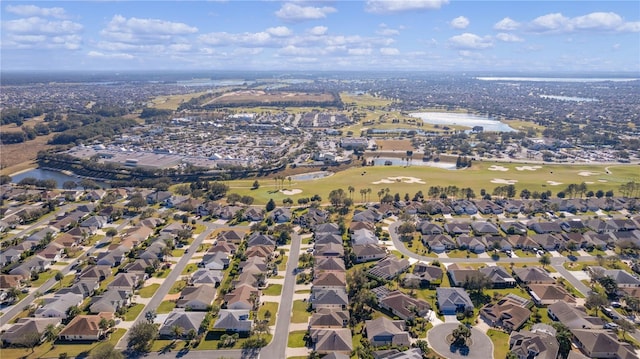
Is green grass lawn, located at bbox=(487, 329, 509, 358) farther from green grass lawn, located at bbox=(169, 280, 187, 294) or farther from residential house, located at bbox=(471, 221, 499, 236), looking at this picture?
green grass lawn, located at bbox=(169, 280, 187, 294)

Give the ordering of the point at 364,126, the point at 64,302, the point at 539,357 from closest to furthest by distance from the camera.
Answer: the point at 539,357 → the point at 64,302 → the point at 364,126

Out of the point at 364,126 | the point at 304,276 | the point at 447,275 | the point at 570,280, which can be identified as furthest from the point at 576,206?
the point at 364,126

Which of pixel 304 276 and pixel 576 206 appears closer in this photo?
pixel 304 276

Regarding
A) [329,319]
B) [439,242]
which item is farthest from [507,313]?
[439,242]

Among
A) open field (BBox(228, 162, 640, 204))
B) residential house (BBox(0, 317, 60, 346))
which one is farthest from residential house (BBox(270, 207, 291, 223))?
residential house (BBox(0, 317, 60, 346))

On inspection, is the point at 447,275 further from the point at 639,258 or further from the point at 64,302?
the point at 64,302

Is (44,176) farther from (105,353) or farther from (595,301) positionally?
(595,301)
